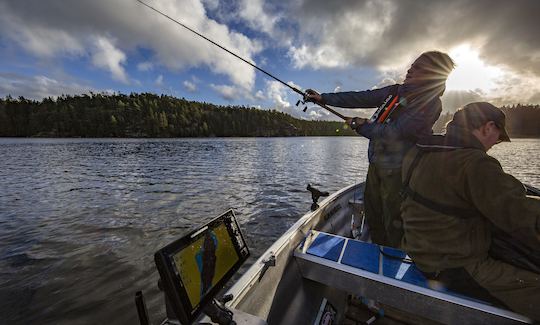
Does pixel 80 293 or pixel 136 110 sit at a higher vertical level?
pixel 136 110

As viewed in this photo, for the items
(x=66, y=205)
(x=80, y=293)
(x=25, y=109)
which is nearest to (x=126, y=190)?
(x=66, y=205)

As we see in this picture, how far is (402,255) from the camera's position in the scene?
10.2 feet

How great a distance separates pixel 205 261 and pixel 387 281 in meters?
1.95

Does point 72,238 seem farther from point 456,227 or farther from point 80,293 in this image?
point 456,227

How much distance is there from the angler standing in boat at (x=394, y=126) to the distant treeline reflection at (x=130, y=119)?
424 ft

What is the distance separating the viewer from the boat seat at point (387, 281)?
7.54 ft

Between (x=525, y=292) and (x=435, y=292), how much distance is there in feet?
2.14

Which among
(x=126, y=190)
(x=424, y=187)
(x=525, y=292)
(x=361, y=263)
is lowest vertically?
(x=126, y=190)

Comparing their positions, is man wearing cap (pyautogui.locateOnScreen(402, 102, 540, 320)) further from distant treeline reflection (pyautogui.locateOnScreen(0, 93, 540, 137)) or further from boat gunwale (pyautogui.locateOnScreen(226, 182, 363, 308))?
distant treeline reflection (pyautogui.locateOnScreen(0, 93, 540, 137))

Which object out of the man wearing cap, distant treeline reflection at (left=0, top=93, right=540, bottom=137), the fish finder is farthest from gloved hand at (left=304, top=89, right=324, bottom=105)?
distant treeline reflection at (left=0, top=93, right=540, bottom=137)

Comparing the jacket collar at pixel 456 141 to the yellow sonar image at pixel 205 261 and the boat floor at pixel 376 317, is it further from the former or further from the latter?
the boat floor at pixel 376 317

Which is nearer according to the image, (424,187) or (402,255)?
(424,187)

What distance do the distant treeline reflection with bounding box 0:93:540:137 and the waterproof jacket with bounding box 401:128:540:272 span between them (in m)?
131

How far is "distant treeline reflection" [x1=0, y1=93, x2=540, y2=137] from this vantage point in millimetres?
129750
